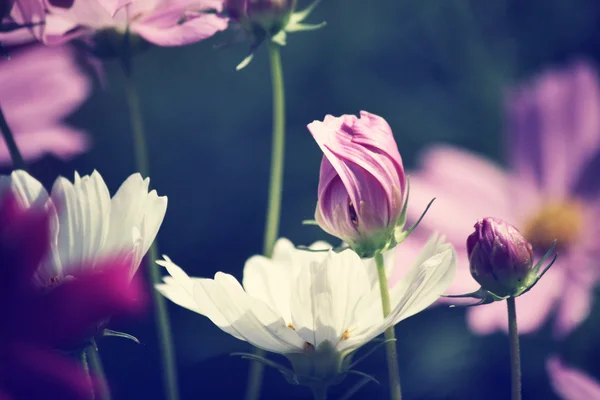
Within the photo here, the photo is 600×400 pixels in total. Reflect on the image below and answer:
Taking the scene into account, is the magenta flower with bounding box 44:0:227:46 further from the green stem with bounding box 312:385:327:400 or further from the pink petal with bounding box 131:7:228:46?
the green stem with bounding box 312:385:327:400

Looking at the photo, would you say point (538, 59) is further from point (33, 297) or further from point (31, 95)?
point (33, 297)

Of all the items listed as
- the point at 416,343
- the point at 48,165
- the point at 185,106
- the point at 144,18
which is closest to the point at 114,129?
the point at 185,106

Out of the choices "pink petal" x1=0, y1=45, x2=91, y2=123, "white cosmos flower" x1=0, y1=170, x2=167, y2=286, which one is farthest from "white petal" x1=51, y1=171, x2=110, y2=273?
"pink petal" x1=0, y1=45, x2=91, y2=123

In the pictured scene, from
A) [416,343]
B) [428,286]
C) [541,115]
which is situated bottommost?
[416,343]

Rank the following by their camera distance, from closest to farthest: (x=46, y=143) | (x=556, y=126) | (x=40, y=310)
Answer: (x=40, y=310) < (x=46, y=143) < (x=556, y=126)

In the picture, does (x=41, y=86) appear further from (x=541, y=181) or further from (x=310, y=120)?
(x=541, y=181)

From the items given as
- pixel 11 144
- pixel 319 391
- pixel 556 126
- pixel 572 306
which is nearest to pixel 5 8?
pixel 11 144

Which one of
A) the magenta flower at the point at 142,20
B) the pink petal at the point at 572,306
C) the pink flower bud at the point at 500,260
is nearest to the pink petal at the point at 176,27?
the magenta flower at the point at 142,20
